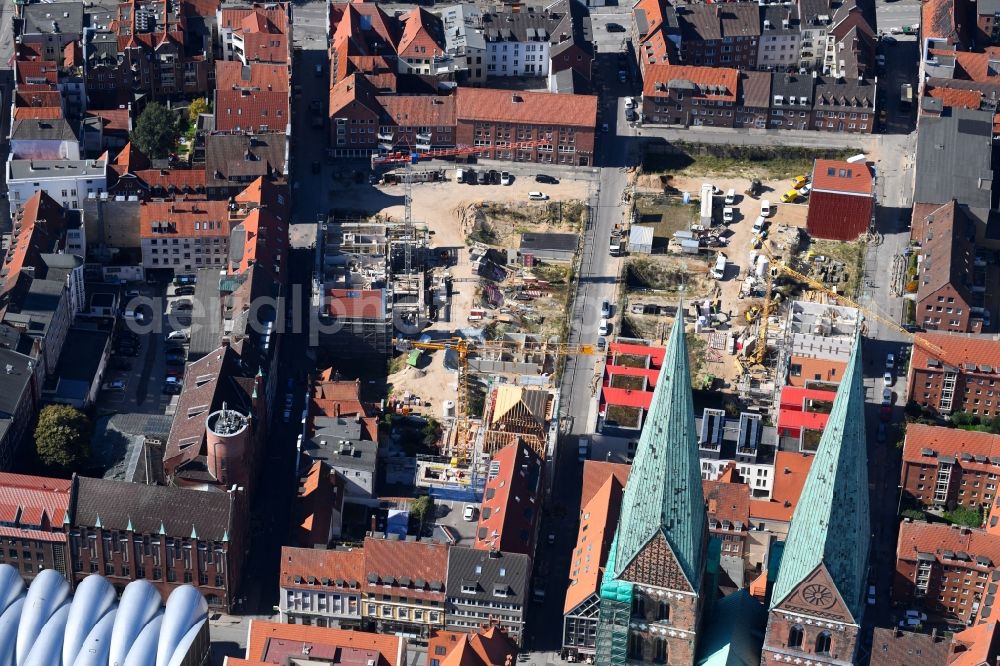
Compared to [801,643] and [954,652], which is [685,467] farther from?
[954,652]

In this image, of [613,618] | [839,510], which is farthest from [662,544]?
[839,510]

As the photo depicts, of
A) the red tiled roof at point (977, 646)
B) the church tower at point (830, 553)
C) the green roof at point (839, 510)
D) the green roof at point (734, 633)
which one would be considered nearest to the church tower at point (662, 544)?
the green roof at point (734, 633)

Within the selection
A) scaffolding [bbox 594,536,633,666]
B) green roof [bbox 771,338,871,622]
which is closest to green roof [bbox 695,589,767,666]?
scaffolding [bbox 594,536,633,666]

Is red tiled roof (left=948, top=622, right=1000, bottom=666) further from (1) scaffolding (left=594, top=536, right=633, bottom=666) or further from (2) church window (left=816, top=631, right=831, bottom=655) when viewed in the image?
(1) scaffolding (left=594, top=536, right=633, bottom=666)

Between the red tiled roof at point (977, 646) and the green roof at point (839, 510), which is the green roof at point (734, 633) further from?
the red tiled roof at point (977, 646)

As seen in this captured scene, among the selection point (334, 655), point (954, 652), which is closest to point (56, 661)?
point (334, 655)

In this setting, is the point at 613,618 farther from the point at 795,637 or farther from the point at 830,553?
the point at 830,553

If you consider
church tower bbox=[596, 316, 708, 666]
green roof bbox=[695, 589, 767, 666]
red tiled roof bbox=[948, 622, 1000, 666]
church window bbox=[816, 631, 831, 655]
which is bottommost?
red tiled roof bbox=[948, 622, 1000, 666]
